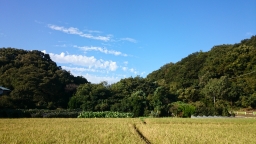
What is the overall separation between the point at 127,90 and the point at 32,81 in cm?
1570

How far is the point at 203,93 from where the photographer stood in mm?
53281

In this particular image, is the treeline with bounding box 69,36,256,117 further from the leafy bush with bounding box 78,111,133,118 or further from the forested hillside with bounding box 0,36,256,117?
the leafy bush with bounding box 78,111,133,118

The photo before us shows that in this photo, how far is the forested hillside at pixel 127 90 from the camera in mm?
38062

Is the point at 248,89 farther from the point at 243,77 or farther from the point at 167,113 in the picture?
the point at 167,113

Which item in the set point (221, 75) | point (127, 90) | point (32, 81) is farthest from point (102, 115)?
point (221, 75)

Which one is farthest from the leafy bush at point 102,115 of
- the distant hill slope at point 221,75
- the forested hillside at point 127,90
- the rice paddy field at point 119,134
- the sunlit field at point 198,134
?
the distant hill slope at point 221,75

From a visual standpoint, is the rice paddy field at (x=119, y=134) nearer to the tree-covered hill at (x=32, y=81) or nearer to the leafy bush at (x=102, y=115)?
the leafy bush at (x=102, y=115)

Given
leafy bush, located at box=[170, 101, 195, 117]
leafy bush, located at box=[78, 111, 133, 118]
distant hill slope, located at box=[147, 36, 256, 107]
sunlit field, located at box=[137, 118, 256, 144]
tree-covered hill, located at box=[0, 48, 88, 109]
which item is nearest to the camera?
sunlit field, located at box=[137, 118, 256, 144]

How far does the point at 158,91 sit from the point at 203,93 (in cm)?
1618

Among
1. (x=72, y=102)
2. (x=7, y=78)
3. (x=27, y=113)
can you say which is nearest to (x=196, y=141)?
(x=27, y=113)

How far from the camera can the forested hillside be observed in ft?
125

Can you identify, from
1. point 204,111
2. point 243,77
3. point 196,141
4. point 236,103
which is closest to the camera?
point 196,141

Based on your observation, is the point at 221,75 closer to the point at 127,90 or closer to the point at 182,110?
the point at 127,90

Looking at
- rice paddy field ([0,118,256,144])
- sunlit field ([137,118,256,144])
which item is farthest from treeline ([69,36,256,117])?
rice paddy field ([0,118,256,144])
